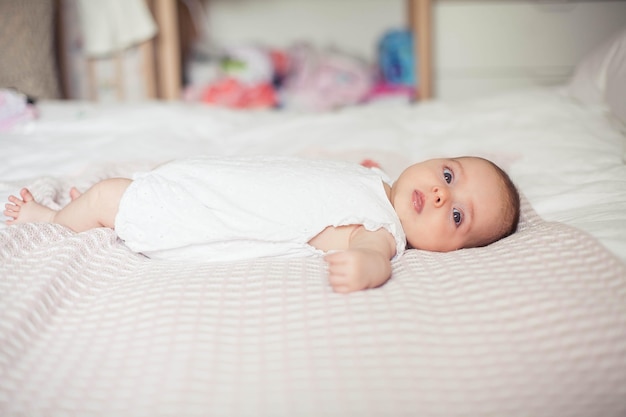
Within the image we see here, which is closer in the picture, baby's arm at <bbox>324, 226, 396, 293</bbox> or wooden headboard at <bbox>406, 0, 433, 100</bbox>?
baby's arm at <bbox>324, 226, 396, 293</bbox>

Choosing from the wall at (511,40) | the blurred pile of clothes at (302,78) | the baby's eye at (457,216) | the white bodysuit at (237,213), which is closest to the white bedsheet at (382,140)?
the baby's eye at (457,216)

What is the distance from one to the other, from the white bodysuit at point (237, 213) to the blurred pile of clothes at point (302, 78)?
1.57 meters

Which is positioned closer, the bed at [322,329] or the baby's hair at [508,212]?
the bed at [322,329]

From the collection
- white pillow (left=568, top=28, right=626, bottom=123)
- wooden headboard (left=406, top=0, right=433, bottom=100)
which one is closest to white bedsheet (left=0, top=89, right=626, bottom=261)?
white pillow (left=568, top=28, right=626, bottom=123)

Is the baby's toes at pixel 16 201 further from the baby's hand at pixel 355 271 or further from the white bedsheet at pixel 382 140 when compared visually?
the baby's hand at pixel 355 271

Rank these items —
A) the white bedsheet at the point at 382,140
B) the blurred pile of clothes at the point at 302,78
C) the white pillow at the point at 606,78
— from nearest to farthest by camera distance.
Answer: the white bedsheet at the point at 382,140
the white pillow at the point at 606,78
the blurred pile of clothes at the point at 302,78

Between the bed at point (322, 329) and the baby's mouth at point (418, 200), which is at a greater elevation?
the baby's mouth at point (418, 200)

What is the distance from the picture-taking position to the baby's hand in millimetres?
760

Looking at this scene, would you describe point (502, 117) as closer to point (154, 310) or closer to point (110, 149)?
point (110, 149)

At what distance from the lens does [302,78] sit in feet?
8.88

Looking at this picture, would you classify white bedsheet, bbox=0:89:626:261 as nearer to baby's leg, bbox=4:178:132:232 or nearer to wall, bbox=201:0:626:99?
baby's leg, bbox=4:178:132:232

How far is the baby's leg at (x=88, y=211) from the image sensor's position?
3.20 feet

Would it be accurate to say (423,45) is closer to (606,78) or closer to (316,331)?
(606,78)

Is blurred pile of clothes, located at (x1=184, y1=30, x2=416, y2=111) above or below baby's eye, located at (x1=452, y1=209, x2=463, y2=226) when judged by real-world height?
above
